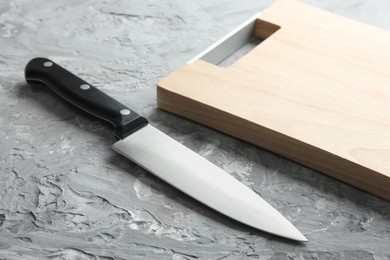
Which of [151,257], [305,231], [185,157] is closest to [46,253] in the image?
[151,257]

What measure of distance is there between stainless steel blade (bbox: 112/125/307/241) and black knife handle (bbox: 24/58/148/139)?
0.07 ft

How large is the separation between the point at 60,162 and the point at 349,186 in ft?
1.42

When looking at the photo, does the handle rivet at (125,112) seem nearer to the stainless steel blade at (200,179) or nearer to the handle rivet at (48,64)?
the stainless steel blade at (200,179)

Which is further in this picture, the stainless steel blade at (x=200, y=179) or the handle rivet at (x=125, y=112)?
the handle rivet at (x=125, y=112)

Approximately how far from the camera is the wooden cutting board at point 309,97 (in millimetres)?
875

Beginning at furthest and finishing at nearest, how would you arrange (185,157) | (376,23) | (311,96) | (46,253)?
1. (376,23)
2. (311,96)
3. (185,157)
4. (46,253)

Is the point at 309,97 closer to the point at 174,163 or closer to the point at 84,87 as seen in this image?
the point at 174,163

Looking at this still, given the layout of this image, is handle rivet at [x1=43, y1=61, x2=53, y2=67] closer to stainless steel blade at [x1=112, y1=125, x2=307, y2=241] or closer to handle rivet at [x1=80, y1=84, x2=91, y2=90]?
handle rivet at [x1=80, y1=84, x2=91, y2=90]

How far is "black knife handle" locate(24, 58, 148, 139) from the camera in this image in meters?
0.91

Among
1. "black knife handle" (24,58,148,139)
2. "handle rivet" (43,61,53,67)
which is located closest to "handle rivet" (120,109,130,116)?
"black knife handle" (24,58,148,139)

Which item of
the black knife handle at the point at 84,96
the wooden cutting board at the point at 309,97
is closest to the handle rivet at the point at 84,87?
the black knife handle at the point at 84,96

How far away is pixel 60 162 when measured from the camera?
0.90 m

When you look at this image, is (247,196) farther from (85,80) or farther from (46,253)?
(85,80)

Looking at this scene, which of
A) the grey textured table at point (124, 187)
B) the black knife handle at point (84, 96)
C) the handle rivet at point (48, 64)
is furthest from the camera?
the handle rivet at point (48, 64)
